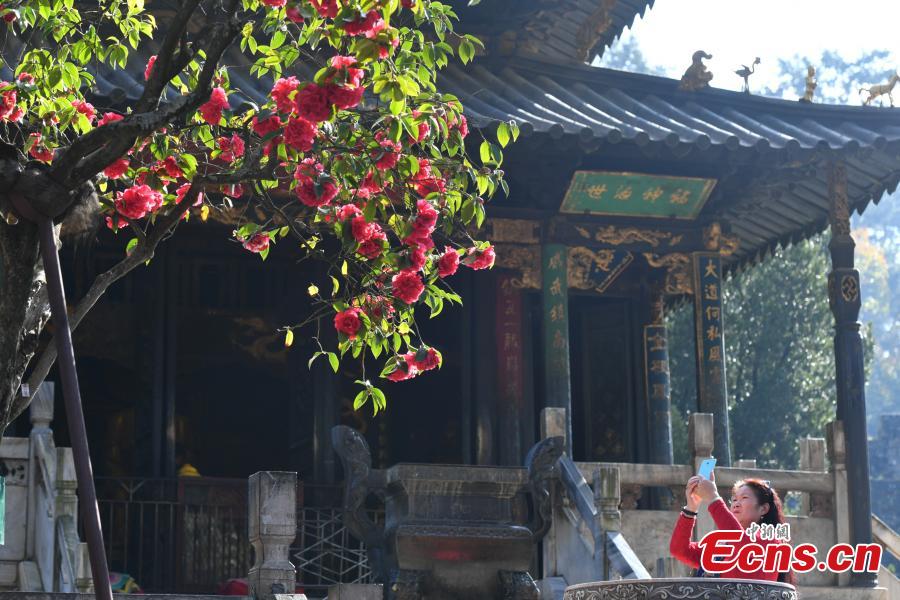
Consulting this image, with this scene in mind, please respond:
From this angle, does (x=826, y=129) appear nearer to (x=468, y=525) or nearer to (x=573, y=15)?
(x=573, y=15)

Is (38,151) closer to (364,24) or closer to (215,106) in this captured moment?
(215,106)

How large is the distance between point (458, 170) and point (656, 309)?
9.18 metres

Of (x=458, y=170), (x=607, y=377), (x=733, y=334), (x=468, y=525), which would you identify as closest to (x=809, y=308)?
(x=733, y=334)

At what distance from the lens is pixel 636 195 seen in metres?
15.6

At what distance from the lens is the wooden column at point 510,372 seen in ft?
50.1

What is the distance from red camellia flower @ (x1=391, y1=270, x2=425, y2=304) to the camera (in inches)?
319

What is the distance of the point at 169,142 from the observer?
8352 millimetres

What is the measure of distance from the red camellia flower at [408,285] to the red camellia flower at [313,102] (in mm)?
1189

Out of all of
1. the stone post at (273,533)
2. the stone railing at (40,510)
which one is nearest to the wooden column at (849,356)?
the stone post at (273,533)

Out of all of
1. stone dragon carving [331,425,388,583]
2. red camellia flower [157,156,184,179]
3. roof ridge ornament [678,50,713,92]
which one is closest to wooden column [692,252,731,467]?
roof ridge ornament [678,50,713,92]

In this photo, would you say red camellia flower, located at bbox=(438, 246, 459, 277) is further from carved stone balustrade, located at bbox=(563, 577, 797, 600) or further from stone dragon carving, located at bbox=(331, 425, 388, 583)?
stone dragon carving, located at bbox=(331, 425, 388, 583)

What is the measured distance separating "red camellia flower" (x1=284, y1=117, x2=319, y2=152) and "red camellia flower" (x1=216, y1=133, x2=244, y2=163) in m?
1.13

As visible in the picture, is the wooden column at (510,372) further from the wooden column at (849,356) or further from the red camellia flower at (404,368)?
the red camellia flower at (404,368)

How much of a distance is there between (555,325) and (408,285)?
23.8ft
